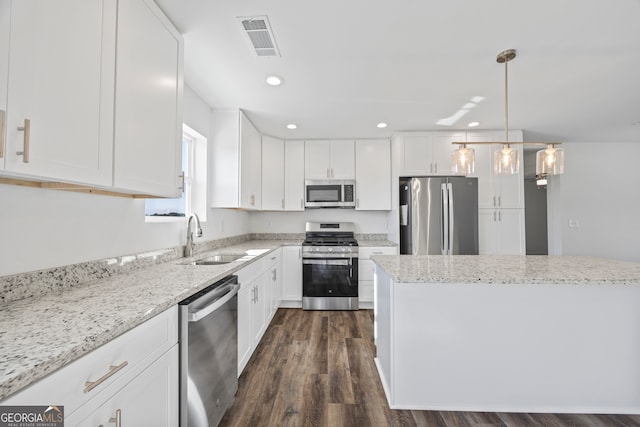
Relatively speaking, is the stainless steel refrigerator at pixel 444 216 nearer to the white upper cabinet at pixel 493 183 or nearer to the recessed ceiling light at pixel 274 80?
the white upper cabinet at pixel 493 183

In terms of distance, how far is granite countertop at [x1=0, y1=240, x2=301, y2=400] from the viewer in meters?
0.65

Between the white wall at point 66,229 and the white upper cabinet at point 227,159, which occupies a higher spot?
→ the white upper cabinet at point 227,159

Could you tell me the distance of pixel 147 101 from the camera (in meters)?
1.46

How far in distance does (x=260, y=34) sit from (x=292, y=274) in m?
2.81

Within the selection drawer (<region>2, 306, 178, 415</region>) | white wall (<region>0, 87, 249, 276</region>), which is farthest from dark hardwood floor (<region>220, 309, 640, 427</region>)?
white wall (<region>0, 87, 249, 276</region>)

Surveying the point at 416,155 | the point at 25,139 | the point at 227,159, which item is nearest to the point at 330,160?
the point at 416,155

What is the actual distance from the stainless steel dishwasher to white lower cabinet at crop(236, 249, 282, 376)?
0.29 meters

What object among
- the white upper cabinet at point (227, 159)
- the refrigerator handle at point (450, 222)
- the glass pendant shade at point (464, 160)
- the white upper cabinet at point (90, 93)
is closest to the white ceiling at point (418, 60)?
the white upper cabinet at point (227, 159)

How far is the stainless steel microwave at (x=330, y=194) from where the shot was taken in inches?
159

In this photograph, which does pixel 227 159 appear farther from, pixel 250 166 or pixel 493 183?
pixel 493 183

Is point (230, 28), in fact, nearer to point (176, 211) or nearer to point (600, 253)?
point (176, 211)

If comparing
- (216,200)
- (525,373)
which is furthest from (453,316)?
(216,200)

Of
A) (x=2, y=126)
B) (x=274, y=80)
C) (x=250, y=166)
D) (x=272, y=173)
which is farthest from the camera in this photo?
(x=272, y=173)

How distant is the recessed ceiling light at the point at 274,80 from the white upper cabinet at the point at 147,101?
749 millimetres
